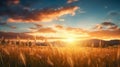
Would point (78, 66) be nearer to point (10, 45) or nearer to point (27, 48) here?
point (27, 48)

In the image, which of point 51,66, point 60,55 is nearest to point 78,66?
point 51,66

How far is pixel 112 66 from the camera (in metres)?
4.64

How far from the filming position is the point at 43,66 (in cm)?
461

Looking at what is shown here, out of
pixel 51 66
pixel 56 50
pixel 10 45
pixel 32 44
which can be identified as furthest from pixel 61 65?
pixel 10 45

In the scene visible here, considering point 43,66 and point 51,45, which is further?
point 51,45

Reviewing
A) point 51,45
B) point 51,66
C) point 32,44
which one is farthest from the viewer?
point 32,44

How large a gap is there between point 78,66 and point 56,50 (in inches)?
52.6

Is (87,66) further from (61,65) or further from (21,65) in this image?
(21,65)

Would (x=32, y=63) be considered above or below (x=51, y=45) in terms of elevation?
below

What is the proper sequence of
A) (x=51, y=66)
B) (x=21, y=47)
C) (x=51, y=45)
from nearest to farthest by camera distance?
(x=51, y=66)
(x=51, y=45)
(x=21, y=47)

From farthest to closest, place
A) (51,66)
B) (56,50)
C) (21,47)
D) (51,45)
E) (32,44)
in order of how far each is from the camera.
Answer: (21,47), (32,44), (56,50), (51,45), (51,66)

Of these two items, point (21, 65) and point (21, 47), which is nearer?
point (21, 65)

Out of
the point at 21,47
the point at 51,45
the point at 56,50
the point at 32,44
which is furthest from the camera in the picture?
the point at 21,47

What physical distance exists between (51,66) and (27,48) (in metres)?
2.84
